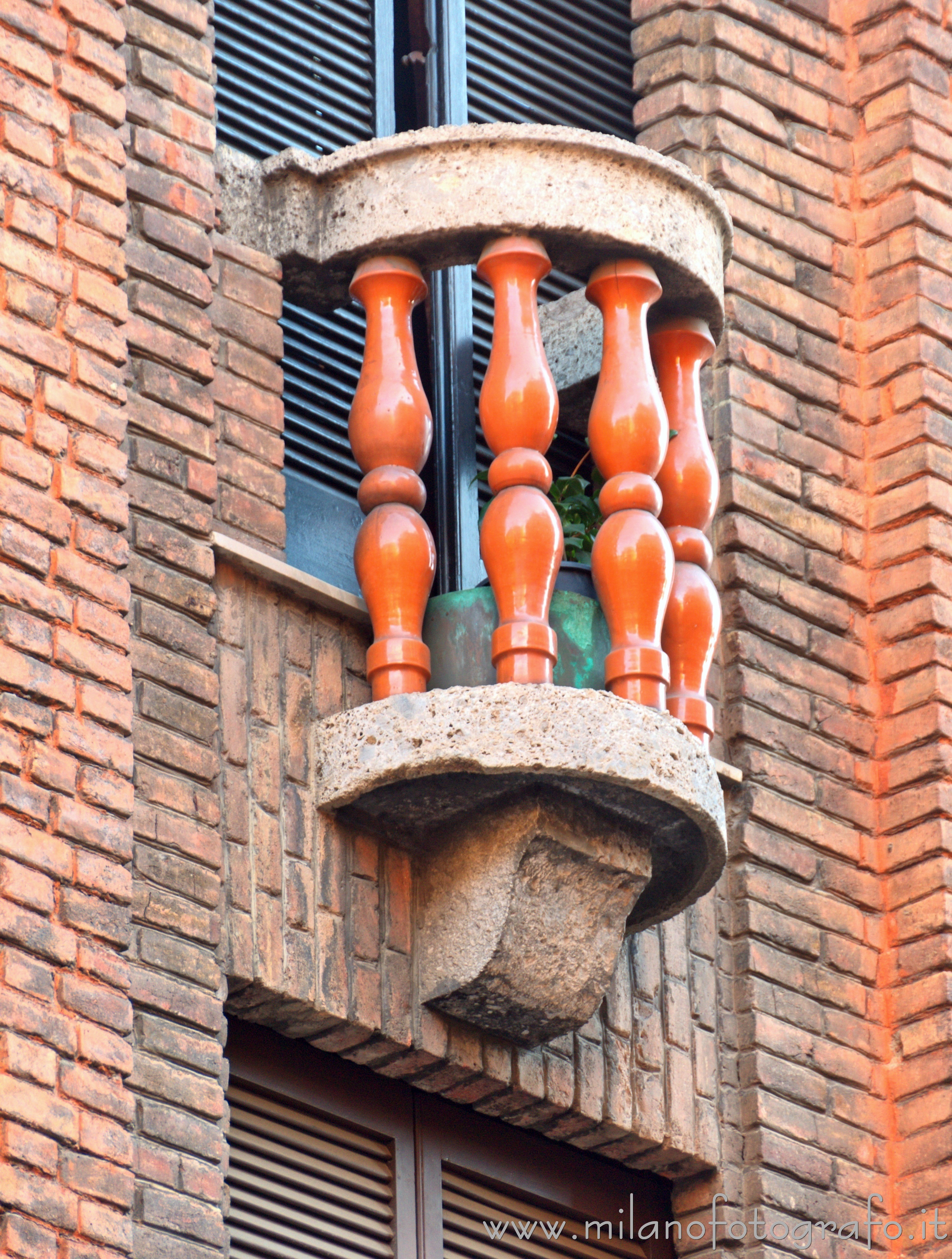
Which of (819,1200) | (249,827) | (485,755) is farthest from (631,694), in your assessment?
(819,1200)

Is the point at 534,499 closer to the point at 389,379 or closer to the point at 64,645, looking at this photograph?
the point at 389,379

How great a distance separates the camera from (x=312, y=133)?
309 inches

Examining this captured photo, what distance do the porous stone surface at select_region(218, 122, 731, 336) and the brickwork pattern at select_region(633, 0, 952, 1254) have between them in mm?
916

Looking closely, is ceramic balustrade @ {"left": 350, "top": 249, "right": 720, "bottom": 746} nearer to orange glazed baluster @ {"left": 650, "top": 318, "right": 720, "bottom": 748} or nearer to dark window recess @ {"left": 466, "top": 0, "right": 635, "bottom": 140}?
orange glazed baluster @ {"left": 650, "top": 318, "right": 720, "bottom": 748}

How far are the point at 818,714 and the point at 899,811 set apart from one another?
1.09ft

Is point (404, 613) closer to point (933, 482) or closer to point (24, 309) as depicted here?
point (24, 309)

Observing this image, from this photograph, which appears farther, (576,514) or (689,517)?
(576,514)

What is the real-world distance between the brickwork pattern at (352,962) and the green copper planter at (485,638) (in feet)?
0.61

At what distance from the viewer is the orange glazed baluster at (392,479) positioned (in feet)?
22.6

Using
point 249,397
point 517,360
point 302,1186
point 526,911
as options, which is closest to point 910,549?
point 517,360

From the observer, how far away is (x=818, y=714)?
7898 mm

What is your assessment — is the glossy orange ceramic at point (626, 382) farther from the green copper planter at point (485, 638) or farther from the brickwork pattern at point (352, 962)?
the brickwork pattern at point (352, 962)

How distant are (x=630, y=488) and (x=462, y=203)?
2.62 ft

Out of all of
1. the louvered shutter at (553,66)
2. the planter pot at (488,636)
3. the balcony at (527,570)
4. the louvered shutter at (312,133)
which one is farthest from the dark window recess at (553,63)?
the planter pot at (488,636)
